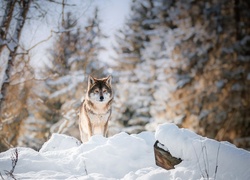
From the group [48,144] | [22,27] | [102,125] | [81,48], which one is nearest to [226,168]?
[48,144]

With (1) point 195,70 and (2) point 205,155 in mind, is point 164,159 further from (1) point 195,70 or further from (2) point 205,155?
(1) point 195,70

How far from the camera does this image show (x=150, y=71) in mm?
19953

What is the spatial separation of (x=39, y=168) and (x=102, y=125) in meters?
3.85

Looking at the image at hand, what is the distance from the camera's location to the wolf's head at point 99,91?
781 centimetres

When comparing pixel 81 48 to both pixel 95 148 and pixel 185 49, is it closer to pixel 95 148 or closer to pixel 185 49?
pixel 185 49

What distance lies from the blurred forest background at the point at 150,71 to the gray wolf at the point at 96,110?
321cm

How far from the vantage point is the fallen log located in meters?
3.89

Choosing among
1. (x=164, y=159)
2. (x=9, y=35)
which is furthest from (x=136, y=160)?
(x=9, y=35)

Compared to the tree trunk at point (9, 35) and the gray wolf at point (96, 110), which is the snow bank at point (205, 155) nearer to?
the gray wolf at point (96, 110)

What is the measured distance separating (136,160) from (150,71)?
15.8 meters

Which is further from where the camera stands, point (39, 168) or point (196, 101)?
point (196, 101)

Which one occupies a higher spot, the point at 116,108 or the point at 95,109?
the point at 95,109

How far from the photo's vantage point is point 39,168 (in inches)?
159

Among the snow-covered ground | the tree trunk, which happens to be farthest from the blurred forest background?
the snow-covered ground
